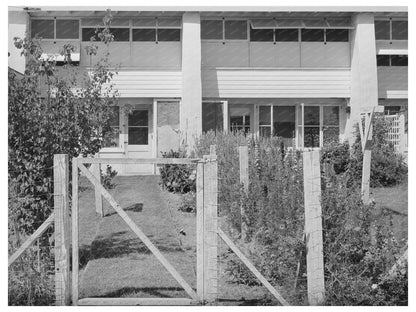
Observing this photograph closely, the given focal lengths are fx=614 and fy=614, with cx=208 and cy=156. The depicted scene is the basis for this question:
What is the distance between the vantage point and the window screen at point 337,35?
22469 millimetres

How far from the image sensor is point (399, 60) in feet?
74.9

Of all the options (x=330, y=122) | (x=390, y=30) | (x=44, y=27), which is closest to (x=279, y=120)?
(x=330, y=122)

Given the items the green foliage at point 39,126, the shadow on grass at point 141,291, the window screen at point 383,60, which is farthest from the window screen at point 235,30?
the shadow on grass at point 141,291

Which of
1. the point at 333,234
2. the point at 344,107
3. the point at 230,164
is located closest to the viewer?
the point at 333,234

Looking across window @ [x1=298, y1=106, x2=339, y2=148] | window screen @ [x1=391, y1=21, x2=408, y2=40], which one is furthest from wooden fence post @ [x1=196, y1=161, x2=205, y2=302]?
window screen @ [x1=391, y1=21, x2=408, y2=40]

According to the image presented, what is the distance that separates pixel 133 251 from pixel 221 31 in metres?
14.3

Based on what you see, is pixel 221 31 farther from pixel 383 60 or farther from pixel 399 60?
pixel 399 60

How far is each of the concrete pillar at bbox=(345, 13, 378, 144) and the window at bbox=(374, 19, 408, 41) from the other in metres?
0.82

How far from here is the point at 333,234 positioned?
6.57m

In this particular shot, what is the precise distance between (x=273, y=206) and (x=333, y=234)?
1.18m

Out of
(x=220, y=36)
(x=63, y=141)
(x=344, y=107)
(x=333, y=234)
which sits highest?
(x=220, y=36)

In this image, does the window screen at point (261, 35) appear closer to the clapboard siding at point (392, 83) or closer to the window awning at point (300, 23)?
the window awning at point (300, 23)

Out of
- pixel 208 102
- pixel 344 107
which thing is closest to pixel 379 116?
pixel 344 107

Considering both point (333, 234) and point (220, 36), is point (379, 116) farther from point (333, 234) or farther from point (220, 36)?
point (333, 234)
